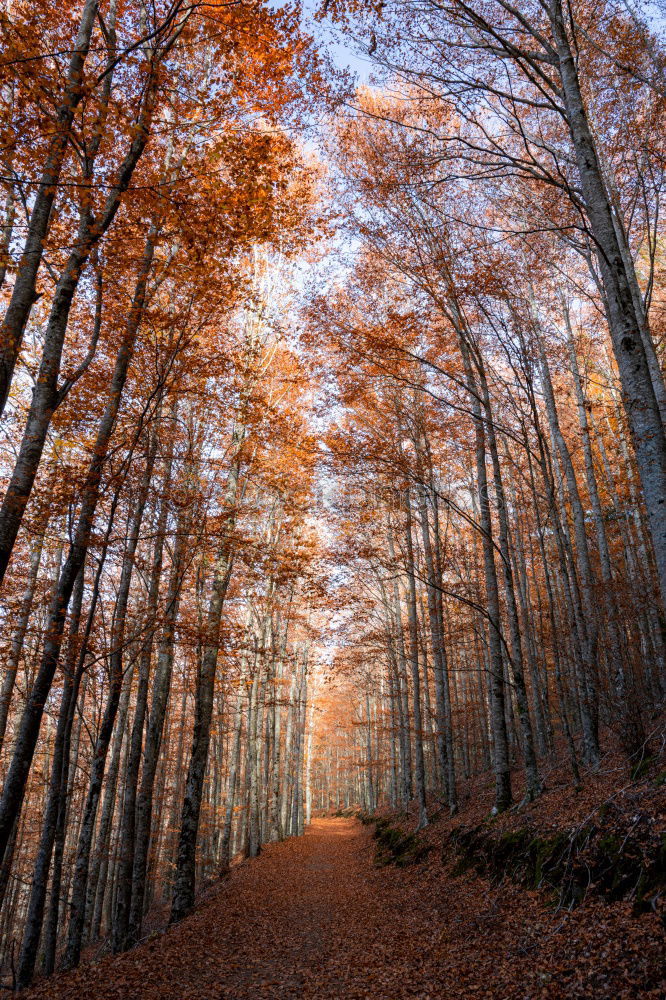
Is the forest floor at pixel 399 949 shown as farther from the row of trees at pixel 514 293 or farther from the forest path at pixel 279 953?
the row of trees at pixel 514 293

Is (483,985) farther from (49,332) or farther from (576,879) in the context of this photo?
(49,332)

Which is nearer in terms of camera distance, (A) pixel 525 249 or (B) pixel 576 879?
(B) pixel 576 879

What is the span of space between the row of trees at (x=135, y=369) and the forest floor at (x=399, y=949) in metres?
1.65

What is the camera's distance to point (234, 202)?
638 centimetres

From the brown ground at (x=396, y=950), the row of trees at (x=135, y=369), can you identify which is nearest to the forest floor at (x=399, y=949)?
the brown ground at (x=396, y=950)

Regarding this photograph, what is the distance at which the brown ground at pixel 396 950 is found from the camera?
3.67 meters

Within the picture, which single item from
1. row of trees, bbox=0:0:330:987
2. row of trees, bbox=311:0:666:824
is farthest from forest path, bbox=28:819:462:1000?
row of trees, bbox=311:0:666:824

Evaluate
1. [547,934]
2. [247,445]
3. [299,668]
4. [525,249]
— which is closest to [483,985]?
[547,934]

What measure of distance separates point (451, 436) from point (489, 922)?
949 centimetres

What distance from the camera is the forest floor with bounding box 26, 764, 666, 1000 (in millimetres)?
3666

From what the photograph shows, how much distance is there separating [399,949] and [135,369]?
32.0 ft

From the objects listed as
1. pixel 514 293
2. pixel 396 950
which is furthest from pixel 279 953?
pixel 514 293

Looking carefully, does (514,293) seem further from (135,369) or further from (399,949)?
(399,949)

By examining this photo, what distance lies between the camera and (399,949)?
224 inches
